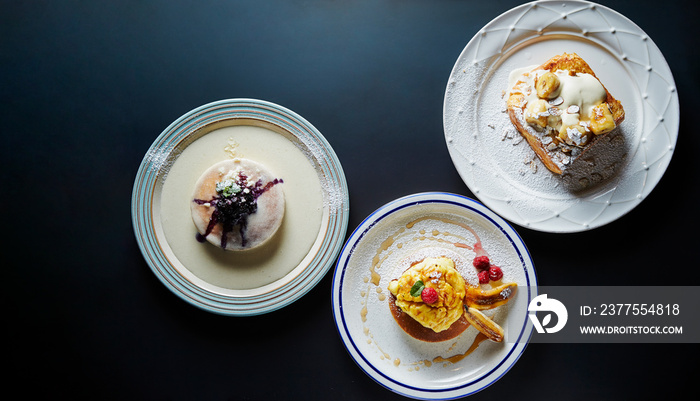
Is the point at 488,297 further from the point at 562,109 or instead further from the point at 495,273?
the point at 562,109

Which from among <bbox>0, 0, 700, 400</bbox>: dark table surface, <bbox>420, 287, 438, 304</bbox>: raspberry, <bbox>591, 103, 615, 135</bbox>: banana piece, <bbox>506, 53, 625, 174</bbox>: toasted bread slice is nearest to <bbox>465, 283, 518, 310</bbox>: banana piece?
<bbox>420, 287, 438, 304</bbox>: raspberry

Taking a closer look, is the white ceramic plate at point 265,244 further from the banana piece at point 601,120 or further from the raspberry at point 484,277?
the banana piece at point 601,120

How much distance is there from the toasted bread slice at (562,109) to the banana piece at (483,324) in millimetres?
922

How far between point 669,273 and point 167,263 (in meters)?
2.99

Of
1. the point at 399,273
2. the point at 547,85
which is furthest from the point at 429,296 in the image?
the point at 547,85

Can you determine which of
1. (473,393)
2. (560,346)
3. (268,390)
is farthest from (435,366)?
(268,390)

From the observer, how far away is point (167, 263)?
2.69 metres

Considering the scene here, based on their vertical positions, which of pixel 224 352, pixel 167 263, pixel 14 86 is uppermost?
pixel 14 86

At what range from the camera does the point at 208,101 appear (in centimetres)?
283

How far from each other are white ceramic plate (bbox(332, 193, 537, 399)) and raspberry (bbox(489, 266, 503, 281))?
0.16 feet

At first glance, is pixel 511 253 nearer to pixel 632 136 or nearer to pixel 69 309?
pixel 632 136

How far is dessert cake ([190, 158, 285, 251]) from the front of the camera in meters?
2.64

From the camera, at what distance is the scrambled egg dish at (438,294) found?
2537mm

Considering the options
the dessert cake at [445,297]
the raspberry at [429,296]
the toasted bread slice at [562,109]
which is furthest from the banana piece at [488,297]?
the toasted bread slice at [562,109]
